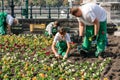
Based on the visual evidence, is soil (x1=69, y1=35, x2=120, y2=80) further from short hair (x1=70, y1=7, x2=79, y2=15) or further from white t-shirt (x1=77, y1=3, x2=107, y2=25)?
short hair (x1=70, y1=7, x2=79, y2=15)

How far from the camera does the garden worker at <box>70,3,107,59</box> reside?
9.41 meters

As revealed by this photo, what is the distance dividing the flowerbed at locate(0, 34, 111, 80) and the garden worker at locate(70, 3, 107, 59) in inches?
23.5

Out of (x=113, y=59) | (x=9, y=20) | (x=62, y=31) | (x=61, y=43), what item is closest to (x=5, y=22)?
(x=9, y=20)

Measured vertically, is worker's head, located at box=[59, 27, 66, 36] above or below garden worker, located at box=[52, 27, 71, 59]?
above

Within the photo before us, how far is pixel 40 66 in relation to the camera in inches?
360

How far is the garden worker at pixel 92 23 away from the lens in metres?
9.41

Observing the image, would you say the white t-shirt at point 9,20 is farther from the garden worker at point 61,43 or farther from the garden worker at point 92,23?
the garden worker at point 92,23

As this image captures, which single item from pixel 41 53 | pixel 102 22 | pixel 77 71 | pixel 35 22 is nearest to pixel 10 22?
pixel 35 22

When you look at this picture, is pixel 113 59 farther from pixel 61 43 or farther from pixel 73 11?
pixel 73 11

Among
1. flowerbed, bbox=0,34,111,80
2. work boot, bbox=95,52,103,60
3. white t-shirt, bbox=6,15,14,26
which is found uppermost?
white t-shirt, bbox=6,15,14,26

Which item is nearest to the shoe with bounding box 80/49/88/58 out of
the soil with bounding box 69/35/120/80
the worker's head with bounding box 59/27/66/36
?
the soil with bounding box 69/35/120/80

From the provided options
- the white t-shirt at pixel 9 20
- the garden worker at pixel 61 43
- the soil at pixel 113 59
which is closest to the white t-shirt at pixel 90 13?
the garden worker at pixel 61 43

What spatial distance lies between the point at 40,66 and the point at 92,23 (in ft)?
5.73

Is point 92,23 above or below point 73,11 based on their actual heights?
below
